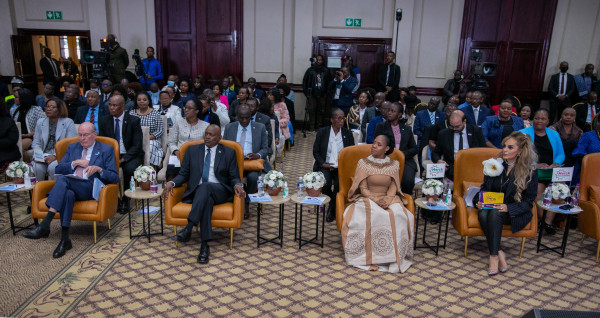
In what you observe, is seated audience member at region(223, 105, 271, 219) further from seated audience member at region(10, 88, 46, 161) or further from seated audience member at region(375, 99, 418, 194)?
seated audience member at region(10, 88, 46, 161)

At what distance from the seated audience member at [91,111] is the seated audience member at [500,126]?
17.9ft

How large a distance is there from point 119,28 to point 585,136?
1050 cm

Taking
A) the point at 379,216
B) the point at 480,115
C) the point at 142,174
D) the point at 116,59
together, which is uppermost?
the point at 116,59

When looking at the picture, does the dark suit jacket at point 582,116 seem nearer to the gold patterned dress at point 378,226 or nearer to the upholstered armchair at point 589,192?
the upholstered armchair at point 589,192

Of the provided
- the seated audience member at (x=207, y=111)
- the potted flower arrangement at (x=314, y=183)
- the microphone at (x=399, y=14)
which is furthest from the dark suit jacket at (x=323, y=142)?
the microphone at (x=399, y=14)

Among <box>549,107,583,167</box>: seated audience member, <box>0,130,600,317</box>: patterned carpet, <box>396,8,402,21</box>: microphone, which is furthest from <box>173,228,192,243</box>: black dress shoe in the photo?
<box>396,8,402,21</box>: microphone

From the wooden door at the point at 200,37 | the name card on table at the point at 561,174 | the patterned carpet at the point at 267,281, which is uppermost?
the wooden door at the point at 200,37

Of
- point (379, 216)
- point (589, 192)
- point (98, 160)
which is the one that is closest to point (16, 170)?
point (98, 160)

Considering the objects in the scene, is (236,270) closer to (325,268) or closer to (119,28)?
(325,268)

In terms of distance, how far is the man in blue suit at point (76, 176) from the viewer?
441 centimetres

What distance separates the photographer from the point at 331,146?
18.4 ft

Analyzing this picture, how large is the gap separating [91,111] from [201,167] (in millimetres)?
2714

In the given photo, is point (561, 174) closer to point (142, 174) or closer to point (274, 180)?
point (274, 180)

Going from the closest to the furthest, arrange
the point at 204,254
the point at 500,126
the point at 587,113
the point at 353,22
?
the point at 204,254
the point at 500,126
the point at 587,113
the point at 353,22
